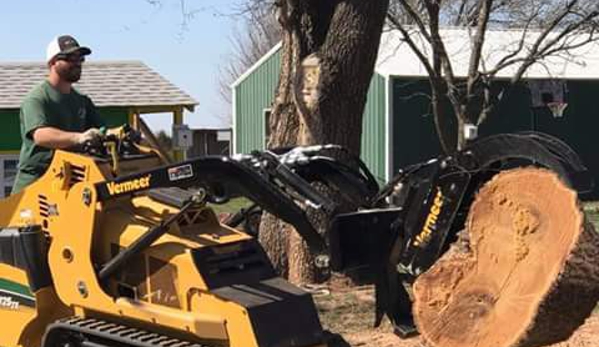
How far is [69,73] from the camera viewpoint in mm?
6203

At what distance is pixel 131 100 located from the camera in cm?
2294

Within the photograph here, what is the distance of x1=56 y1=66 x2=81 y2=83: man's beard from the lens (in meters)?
6.18

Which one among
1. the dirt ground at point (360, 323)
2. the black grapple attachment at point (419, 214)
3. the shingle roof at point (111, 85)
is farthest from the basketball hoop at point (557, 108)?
the black grapple attachment at point (419, 214)

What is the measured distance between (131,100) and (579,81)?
11.1m

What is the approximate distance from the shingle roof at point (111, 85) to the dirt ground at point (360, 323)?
14.2m

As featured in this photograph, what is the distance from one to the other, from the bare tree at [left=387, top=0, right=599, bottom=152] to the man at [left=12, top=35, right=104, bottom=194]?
13236 millimetres

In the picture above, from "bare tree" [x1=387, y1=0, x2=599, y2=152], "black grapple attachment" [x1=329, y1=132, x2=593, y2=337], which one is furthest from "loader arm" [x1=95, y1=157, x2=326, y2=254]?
"bare tree" [x1=387, y1=0, x2=599, y2=152]

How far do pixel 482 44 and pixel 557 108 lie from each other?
423cm

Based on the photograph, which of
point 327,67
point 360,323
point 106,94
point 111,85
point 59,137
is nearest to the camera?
point 59,137

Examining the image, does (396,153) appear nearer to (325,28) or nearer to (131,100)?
(131,100)

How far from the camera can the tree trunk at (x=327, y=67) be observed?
30.3 ft

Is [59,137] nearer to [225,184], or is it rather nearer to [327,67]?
[225,184]

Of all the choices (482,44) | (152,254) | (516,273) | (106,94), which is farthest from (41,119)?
(106,94)

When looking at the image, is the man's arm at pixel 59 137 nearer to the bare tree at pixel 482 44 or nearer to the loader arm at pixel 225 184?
the loader arm at pixel 225 184
